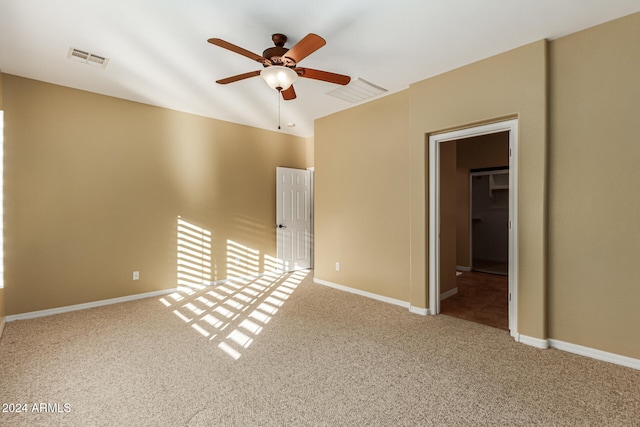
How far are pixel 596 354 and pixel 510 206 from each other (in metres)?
1.40

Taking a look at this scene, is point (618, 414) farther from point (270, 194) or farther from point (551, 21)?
point (270, 194)

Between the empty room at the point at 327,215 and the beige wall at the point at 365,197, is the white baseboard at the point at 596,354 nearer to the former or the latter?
the empty room at the point at 327,215

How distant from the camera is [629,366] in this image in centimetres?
243

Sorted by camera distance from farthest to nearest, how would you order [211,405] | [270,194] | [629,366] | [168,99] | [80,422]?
[270,194]
[168,99]
[629,366]
[211,405]
[80,422]

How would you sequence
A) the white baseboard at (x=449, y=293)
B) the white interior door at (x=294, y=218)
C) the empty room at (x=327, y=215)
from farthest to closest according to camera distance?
the white interior door at (x=294, y=218)
the white baseboard at (x=449, y=293)
the empty room at (x=327, y=215)

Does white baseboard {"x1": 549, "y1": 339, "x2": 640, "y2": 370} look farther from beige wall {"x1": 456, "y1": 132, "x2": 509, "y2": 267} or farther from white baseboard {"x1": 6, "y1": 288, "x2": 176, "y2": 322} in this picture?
white baseboard {"x1": 6, "y1": 288, "x2": 176, "y2": 322}

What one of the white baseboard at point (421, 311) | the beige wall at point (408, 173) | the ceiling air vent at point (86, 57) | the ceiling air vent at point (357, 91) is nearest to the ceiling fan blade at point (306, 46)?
the ceiling air vent at point (357, 91)

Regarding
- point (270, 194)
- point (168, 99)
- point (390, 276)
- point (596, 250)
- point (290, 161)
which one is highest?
point (168, 99)

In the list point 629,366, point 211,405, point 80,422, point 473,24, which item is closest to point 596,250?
point 629,366

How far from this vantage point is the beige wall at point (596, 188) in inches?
96.0

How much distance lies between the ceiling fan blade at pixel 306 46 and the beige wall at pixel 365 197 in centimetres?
204

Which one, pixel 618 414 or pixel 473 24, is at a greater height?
pixel 473 24

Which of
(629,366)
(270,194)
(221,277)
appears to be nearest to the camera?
(629,366)

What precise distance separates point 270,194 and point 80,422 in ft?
13.9
